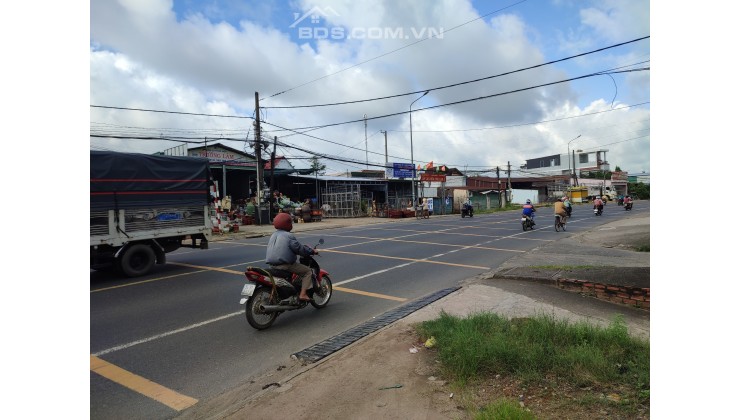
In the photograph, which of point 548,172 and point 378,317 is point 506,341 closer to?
point 378,317

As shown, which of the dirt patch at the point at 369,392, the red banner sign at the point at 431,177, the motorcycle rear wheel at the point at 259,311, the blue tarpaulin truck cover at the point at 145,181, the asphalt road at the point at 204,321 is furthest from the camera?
the red banner sign at the point at 431,177

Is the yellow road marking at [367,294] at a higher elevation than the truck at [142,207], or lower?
lower

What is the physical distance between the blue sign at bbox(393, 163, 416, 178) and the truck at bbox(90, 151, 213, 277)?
27241 millimetres

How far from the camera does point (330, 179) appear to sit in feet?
122

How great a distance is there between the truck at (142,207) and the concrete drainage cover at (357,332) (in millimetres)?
6392

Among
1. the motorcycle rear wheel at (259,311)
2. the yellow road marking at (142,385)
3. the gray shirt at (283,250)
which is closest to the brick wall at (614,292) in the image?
the gray shirt at (283,250)

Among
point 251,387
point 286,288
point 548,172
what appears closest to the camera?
point 251,387

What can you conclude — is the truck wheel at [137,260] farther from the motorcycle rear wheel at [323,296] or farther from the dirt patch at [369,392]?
the dirt patch at [369,392]

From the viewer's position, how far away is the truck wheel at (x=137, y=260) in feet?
30.0

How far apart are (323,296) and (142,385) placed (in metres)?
2.93

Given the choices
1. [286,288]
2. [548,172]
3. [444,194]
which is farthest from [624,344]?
[548,172]

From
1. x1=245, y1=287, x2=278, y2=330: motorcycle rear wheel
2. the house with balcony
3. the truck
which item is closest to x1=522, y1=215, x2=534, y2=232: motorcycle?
the truck

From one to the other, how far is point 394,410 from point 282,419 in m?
0.83

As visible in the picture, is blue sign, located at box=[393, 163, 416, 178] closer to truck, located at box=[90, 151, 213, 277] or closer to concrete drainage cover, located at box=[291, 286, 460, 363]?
truck, located at box=[90, 151, 213, 277]
